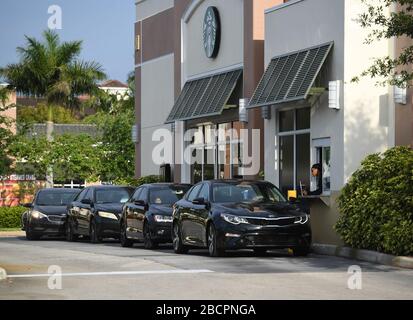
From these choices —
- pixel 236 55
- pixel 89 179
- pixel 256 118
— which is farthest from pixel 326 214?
pixel 89 179

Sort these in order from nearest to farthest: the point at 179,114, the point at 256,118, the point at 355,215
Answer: the point at 355,215 → the point at 256,118 → the point at 179,114

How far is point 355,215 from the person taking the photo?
22.0 m

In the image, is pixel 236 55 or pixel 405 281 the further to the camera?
pixel 236 55

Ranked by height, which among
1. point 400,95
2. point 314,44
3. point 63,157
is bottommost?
point 63,157

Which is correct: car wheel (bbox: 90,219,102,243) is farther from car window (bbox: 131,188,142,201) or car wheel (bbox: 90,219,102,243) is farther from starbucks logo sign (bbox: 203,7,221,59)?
starbucks logo sign (bbox: 203,7,221,59)

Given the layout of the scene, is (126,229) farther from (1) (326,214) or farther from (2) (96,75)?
(2) (96,75)

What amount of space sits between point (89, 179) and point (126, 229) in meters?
31.2

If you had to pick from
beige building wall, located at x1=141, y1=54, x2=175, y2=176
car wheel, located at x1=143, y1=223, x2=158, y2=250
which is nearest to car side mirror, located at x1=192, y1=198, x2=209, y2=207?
car wheel, located at x1=143, y1=223, x2=158, y2=250

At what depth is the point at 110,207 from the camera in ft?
95.4

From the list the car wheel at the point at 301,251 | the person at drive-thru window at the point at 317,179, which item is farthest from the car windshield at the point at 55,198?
the car wheel at the point at 301,251

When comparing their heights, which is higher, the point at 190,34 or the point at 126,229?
the point at 190,34

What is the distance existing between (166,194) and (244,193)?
4.11m

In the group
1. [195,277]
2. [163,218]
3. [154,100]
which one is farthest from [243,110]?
[195,277]

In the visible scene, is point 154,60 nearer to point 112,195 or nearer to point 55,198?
point 55,198
